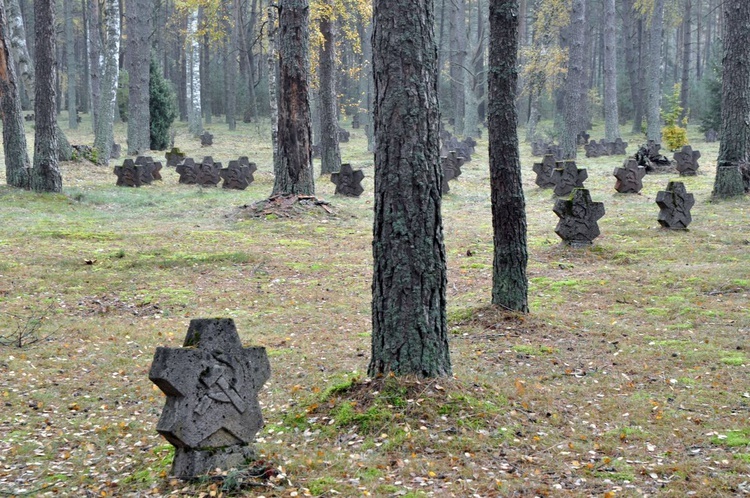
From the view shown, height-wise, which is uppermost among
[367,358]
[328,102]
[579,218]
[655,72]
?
[655,72]

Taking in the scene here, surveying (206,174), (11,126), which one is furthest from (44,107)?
(206,174)

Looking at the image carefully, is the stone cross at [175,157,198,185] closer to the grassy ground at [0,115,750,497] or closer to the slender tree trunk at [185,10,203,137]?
the grassy ground at [0,115,750,497]

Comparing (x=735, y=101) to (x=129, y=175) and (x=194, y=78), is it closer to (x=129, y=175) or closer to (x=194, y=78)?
(x=129, y=175)

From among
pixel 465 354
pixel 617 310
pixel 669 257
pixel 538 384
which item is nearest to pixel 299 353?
pixel 465 354

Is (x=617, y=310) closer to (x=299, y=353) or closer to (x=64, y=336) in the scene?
(x=299, y=353)

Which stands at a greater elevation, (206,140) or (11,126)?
(206,140)

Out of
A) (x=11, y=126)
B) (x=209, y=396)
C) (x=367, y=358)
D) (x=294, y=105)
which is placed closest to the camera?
(x=209, y=396)

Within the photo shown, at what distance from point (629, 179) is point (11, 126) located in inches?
594

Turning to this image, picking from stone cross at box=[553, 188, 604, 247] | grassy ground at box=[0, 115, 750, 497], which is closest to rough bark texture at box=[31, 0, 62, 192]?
grassy ground at box=[0, 115, 750, 497]

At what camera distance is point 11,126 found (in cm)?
1739

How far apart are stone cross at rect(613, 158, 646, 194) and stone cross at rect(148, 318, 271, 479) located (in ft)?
51.9

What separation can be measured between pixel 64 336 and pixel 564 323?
18.8 ft

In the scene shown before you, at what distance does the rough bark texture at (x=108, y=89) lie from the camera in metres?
25.7

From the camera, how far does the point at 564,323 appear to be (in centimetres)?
850
